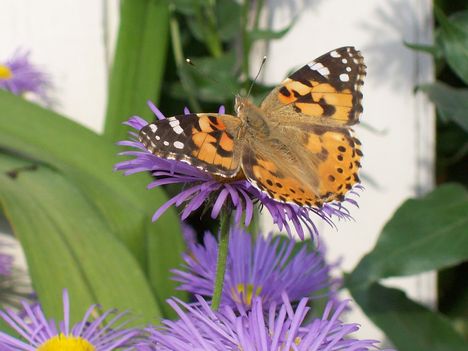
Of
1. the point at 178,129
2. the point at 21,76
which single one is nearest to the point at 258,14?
the point at 21,76

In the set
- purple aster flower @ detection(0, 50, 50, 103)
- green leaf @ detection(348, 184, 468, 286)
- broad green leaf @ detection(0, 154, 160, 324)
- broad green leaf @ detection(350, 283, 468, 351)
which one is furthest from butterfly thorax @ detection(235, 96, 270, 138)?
purple aster flower @ detection(0, 50, 50, 103)

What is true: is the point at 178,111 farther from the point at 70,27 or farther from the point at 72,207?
the point at 72,207

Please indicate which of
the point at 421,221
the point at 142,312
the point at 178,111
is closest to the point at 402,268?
the point at 421,221

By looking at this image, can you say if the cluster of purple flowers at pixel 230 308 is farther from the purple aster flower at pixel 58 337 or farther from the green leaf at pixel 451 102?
the green leaf at pixel 451 102

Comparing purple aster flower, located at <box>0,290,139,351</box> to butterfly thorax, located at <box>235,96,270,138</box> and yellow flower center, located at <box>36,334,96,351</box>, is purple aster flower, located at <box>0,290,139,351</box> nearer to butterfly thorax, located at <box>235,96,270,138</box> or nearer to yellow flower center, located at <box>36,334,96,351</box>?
yellow flower center, located at <box>36,334,96,351</box>

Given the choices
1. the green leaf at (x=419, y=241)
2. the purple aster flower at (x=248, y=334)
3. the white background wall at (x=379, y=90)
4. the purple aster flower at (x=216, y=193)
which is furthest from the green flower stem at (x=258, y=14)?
the purple aster flower at (x=248, y=334)

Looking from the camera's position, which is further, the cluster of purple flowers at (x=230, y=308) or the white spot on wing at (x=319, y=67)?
the white spot on wing at (x=319, y=67)

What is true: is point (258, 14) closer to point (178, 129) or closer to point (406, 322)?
point (406, 322)
